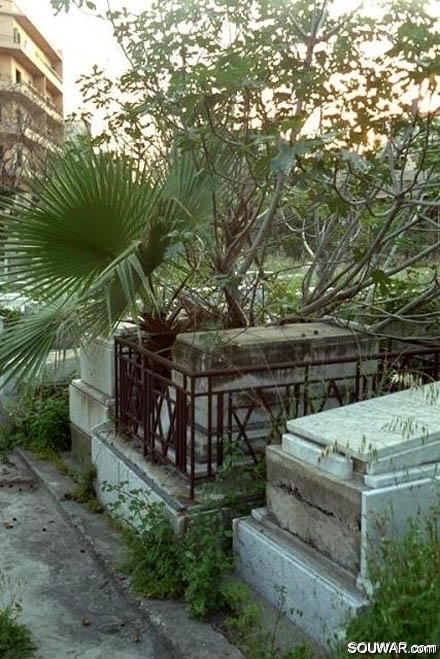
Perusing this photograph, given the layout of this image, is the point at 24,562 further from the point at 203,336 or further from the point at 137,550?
the point at 203,336

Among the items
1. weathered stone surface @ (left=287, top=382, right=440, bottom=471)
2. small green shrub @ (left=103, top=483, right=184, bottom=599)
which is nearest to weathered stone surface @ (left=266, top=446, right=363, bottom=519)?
weathered stone surface @ (left=287, top=382, right=440, bottom=471)

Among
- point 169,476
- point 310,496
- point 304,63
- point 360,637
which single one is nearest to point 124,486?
point 169,476

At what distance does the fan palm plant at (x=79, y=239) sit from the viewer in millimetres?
3934

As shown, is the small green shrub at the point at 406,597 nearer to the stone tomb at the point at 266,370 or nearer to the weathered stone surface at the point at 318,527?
the weathered stone surface at the point at 318,527

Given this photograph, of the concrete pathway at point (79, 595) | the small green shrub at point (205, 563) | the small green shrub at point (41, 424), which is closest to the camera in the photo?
the concrete pathway at point (79, 595)

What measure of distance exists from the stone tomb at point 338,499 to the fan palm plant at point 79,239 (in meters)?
1.32

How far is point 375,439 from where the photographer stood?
2.99 metres

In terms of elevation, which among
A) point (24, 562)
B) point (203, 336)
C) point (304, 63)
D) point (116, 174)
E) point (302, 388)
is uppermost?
point (304, 63)

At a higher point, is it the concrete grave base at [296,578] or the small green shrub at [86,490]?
the concrete grave base at [296,578]

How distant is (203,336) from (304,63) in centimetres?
170

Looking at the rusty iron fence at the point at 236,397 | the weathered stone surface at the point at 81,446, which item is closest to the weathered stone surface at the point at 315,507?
the rusty iron fence at the point at 236,397

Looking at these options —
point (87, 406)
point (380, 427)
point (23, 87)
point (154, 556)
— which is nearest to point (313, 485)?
point (380, 427)

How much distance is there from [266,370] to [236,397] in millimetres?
239

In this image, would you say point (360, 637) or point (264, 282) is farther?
point (264, 282)
